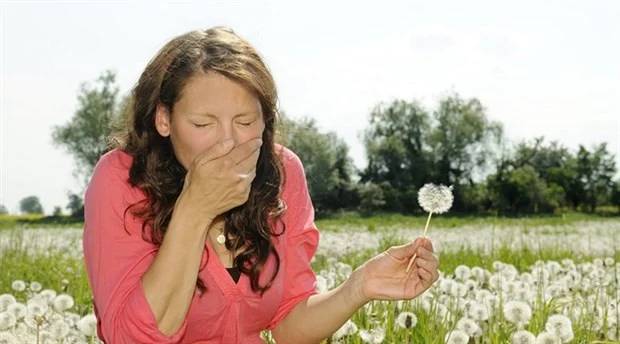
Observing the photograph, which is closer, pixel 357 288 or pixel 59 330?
pixel 357 288

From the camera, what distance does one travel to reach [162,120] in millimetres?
2957

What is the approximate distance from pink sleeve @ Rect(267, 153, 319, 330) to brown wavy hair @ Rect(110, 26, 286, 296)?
0.26ft

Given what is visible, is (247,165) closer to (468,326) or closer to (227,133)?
(227,133)

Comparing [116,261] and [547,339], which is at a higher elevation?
[116,261]

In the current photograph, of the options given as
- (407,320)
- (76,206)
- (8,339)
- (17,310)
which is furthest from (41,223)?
(407,320)

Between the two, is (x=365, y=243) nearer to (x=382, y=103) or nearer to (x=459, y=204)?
A: (x=459, y=204)

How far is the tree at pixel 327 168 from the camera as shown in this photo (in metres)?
56.9

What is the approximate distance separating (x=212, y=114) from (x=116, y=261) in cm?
56

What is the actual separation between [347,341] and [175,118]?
1.49 m

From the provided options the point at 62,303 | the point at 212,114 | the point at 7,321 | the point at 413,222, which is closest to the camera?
the point at 212,114

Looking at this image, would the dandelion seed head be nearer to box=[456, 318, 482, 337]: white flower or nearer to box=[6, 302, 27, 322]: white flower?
box=[6, 302, 27, 322]: white flower

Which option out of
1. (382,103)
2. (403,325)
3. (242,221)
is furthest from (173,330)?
(382,103)

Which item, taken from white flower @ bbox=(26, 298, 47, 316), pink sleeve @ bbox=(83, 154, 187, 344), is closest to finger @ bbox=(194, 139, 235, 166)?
pink sleeve @ bbox=(83, 154, 187, 344)

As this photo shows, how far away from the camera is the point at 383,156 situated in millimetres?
65188
